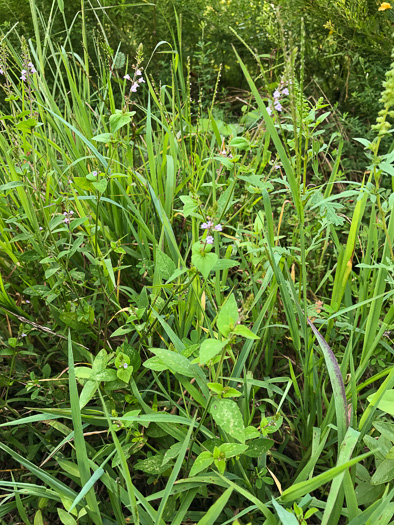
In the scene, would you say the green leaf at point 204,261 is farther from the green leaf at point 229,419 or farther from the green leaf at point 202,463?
the green leaf at point 202,463

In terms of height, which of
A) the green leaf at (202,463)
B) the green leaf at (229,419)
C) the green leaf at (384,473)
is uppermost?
the green leaf at (229,419)

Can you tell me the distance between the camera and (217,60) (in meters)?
2.53

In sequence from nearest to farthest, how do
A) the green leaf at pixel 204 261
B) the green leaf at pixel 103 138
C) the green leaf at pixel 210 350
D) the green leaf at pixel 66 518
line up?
the green leaf at pixel 210 350 → the green leaf at pixel 204 261 → the green leaf at pixel 66 518 → the green leaf at pixel 103 138

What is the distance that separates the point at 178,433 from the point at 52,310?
1.72 ft

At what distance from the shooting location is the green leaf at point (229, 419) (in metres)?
0.72

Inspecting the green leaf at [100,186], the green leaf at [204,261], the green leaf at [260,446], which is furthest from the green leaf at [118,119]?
the green leaf at [260,446]

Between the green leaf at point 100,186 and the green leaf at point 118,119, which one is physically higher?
the green leaf at point 118,119

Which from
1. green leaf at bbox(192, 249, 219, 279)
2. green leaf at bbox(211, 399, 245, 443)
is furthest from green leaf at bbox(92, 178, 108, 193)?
green leaf at bbox(211, 399, 245, 443)

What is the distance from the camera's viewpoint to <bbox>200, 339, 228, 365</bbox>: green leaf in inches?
26.1

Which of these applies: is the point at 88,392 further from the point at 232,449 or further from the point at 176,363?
the point at 232,449

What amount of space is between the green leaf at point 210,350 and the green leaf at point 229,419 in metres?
0.13

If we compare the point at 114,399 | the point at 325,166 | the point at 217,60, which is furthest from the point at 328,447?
the point at 217,60

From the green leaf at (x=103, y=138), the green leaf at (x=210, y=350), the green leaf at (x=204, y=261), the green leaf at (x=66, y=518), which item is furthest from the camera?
the green leaf at (x=103, y=138)

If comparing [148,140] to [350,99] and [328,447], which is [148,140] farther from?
[350,99]
